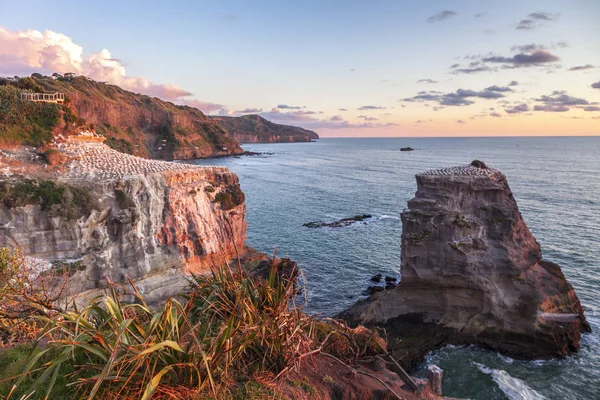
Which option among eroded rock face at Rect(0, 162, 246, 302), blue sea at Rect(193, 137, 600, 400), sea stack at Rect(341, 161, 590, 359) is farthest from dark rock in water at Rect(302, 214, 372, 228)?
sea stack at Rect(341, 161, 590, 359)

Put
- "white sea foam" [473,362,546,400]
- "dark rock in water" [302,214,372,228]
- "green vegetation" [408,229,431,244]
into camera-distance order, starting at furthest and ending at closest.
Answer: "dark rock in water" [302,214,372,228] < "green vegetation" [408,229,431,244] < "white sea foam" [473,362,546,400]

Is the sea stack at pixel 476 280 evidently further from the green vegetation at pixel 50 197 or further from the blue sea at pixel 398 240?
the green vegetation at pixel 50 197

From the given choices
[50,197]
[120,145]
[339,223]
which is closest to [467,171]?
[339,223]

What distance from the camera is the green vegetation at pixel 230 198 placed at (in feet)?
90.9

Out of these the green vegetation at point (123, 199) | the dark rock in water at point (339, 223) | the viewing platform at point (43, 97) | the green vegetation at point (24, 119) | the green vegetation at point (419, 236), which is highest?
the viewing platform at point (43, 97)

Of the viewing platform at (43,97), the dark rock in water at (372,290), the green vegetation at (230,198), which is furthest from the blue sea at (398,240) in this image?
the viewing platform at (43,97)

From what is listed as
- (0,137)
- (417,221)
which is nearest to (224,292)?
(417,221)

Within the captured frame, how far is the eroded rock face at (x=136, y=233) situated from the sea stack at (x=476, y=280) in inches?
460

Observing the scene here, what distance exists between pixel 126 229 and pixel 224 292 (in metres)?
16.5

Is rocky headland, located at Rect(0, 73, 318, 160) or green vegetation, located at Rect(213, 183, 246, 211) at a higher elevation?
rocky headland, located at Rect(0, 73, 318, 160)

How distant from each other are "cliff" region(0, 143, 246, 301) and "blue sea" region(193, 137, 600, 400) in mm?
8342

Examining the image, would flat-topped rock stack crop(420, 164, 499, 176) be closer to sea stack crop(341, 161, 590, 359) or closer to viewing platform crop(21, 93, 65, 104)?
sea stack crop(341, 161, 590, 359)

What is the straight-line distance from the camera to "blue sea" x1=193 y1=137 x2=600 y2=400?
19.1 metres

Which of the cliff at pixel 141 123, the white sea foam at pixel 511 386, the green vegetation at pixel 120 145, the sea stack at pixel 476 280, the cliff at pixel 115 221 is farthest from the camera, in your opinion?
the cliff at pixel 141 123
